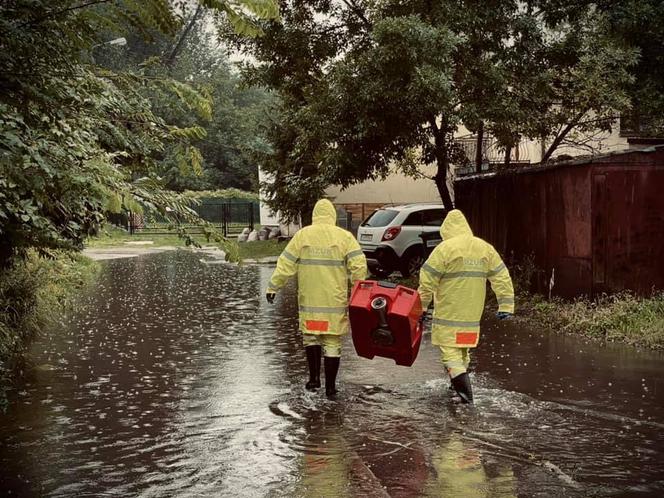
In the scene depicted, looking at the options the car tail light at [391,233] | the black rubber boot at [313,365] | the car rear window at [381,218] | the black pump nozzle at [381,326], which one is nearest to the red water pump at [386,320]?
the black pump nozzle at [381,326]

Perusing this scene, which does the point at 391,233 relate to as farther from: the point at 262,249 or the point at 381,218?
the point at 262,249

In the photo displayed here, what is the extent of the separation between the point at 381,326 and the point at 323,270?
2.59ft

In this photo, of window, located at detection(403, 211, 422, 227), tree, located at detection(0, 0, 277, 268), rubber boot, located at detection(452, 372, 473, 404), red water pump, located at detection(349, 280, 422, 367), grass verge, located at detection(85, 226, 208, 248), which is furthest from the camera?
grass verge, located at detection(85, 226, 208, 248)

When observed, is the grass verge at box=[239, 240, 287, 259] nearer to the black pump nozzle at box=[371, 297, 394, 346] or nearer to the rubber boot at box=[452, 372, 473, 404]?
the black pump nozzle at box=[371, 297, 394, 346]

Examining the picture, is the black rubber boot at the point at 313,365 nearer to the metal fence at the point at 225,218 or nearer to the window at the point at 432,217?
the window at the point at 432,217

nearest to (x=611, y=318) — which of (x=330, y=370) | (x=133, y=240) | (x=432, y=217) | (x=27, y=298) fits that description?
(x=330, y=370)

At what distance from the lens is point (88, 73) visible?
A: 6.46 m

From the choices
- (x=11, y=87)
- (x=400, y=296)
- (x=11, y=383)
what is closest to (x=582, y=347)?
(x=400, y=296)

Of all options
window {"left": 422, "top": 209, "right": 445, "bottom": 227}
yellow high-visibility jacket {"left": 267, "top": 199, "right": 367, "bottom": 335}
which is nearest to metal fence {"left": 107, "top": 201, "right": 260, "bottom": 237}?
window {"left": 422, "top": 209, "right": 445, "bottom": 227}

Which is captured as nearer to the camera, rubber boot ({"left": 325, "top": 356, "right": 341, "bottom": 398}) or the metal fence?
rubber boot ({"left": 325, "top": 356, "right": 341, "bottom": 398})

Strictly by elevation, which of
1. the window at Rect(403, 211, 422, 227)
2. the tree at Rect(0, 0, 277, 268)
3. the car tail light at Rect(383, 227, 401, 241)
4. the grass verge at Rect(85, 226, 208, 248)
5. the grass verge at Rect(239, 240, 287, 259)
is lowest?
the grass verge at Rect(239, 240, 287, 259)

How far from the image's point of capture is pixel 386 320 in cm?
843

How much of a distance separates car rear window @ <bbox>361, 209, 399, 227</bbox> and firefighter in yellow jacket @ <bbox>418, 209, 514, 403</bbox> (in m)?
12.9

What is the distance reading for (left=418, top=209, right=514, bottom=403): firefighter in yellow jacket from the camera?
8.34 m
